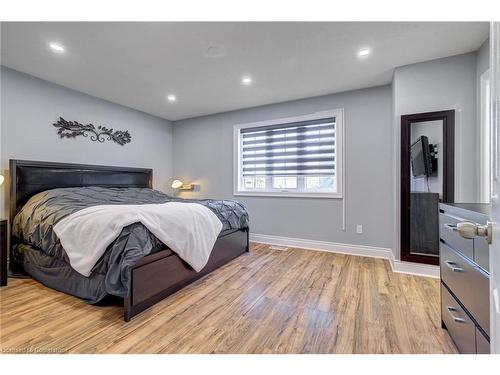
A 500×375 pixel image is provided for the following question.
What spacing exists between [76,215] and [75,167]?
1.59 meters

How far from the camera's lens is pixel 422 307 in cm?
188

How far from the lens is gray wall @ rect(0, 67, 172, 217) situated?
266cm

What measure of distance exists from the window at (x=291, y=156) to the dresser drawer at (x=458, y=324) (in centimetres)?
198

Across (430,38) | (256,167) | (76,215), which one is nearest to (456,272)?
(430,38)

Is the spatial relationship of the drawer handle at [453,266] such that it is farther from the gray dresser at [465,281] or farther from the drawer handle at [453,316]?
the drawer handle at [453,316]

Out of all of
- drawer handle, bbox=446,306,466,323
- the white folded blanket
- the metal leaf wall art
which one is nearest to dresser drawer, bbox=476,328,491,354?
drawer handle, bbox=446,306,466,323

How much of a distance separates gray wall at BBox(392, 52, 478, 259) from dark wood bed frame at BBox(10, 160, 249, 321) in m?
2.55

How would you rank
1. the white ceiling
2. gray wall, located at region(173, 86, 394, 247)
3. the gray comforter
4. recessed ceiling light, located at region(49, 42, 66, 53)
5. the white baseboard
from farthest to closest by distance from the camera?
gray wall, located at region(173, 86, 394, 247)
the white baseboard
recessed ceiling light, located at region(49, 42, 66, 53)
the white ceiling
the gray comforter

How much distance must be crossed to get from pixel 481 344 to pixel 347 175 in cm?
247

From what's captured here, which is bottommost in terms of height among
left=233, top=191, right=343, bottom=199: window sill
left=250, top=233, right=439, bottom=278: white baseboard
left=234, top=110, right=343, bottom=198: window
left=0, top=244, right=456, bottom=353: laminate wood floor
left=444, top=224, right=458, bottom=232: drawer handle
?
left=0, top=244, right=456, bottom=353: laminate wood floor

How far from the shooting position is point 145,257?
1775mm

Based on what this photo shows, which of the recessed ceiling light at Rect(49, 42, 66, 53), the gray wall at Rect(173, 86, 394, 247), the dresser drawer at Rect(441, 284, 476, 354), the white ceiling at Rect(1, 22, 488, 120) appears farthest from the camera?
the gray wall at Rect(173, 86, 394, 247)

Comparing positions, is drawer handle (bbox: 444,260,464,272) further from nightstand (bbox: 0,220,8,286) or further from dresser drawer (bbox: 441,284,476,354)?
nightstand (bbox: 0,220,8,286)

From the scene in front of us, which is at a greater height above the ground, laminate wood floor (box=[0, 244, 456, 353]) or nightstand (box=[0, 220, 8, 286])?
nightstand (box=[0, 220, 8, 286])
